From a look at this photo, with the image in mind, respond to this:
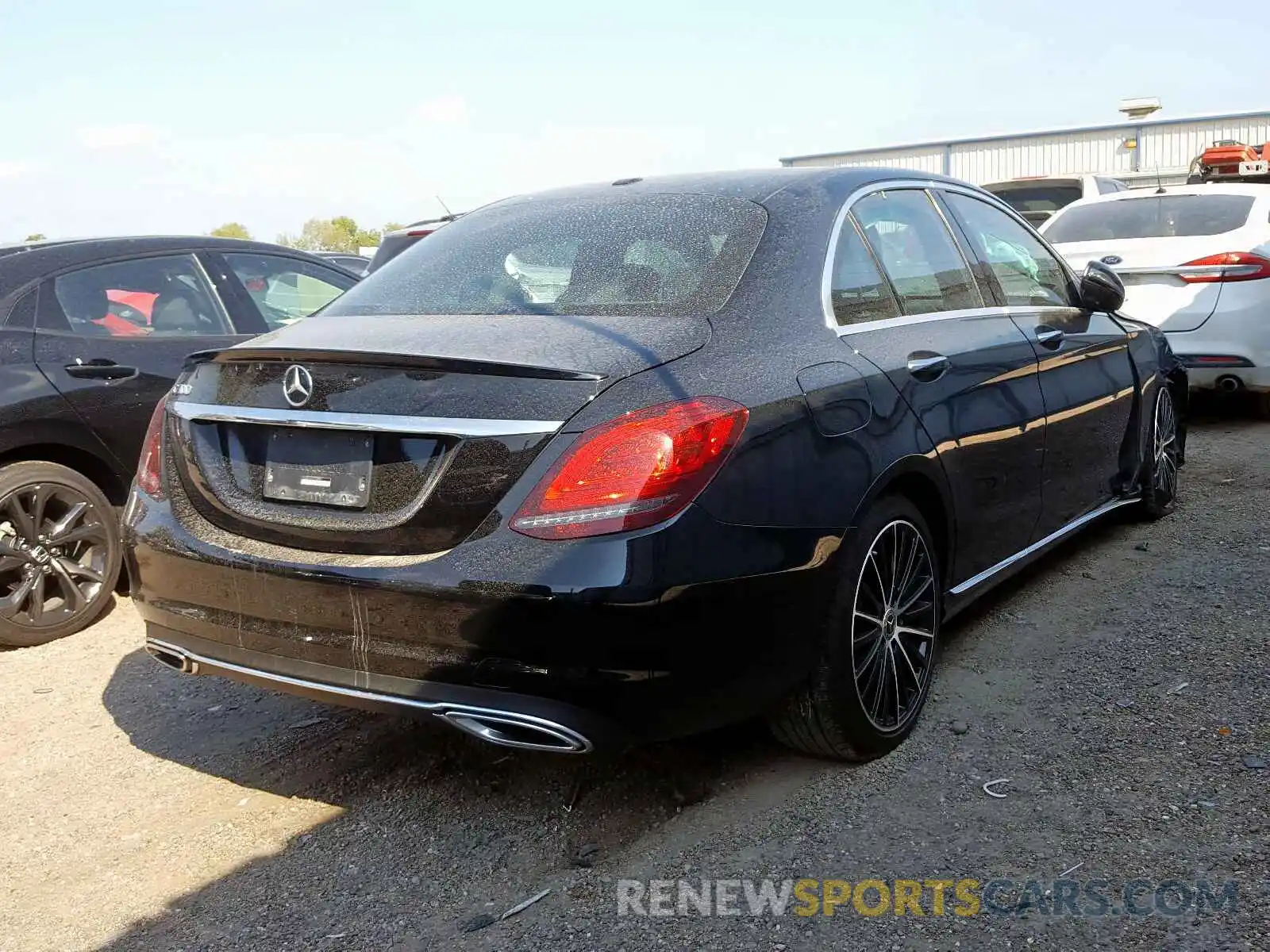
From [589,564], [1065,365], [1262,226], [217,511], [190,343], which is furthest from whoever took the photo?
[1262,226]

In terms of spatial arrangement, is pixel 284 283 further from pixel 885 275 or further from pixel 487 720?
pixel 487 720

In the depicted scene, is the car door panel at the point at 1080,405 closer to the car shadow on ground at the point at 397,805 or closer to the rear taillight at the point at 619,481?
the car shadow on ground at the point at 397,805

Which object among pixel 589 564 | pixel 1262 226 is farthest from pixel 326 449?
pixel 1262 226

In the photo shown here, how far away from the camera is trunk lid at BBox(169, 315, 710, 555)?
276 centimetres

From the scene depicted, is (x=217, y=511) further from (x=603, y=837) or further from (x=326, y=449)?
(x=603, y=837)

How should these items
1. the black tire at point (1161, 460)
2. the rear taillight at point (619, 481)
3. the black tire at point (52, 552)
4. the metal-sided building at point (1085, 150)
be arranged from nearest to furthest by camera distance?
1. the rear taillight at point (619, 481)
2. the black tire at point (52, 552)
3. the black tire at point (1161, 460)
4. the metal-sided building at point (1085, 150)

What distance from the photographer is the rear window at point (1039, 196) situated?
542 inches

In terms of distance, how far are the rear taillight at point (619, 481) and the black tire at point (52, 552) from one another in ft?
9.83

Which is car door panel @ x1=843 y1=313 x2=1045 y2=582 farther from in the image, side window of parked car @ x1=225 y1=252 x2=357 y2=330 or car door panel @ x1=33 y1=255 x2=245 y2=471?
car door panel @ x1=33 y1=255 x2=245 y2=471

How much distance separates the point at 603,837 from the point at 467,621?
75 centimetres

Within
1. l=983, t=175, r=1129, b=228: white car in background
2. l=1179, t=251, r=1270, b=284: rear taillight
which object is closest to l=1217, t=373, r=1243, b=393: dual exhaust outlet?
l=1179, t=251, r=1270, b=284: rear taillight

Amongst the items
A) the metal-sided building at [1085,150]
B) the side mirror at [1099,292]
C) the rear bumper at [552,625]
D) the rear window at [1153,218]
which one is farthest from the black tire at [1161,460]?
the metal-sided building at [1085,150]

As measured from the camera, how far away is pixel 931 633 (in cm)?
370

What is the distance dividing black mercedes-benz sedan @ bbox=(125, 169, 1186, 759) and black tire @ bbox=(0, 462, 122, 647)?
70.4 inches
